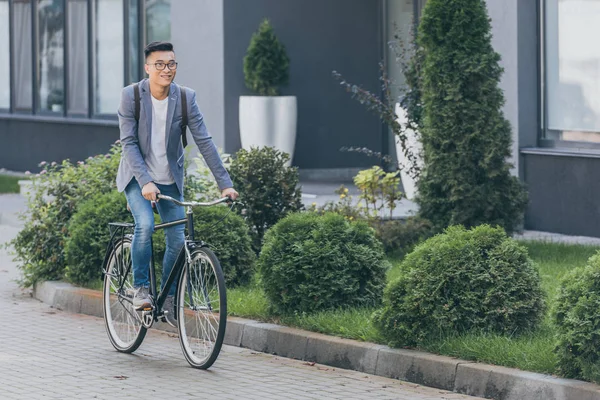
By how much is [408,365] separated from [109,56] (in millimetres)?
15221

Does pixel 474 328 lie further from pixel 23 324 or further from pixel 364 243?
pixel 23 324

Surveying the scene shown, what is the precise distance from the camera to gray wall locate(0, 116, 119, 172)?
21.4 m

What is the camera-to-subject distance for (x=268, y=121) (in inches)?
712

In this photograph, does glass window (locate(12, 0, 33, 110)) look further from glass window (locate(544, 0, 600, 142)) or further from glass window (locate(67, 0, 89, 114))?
glass window (locate(544, 0, 600, 142))

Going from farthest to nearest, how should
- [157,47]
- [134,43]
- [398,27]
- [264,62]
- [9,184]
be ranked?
[9,184] → [134,43] → [398,27] → [264,62] → [157,47]

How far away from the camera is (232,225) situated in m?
9.79

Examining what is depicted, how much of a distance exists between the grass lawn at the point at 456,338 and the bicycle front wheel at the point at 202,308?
2.56 ft

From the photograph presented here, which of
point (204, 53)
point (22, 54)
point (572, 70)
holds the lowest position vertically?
point (572, 70)

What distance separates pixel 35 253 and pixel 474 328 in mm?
4692

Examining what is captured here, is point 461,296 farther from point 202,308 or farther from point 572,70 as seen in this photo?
point 572,70

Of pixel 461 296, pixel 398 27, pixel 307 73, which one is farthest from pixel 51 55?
pixel 461 296

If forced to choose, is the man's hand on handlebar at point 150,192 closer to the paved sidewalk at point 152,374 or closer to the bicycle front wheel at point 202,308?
the bicycle front wheel at point 202,308

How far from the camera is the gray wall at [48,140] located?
21.4 metres

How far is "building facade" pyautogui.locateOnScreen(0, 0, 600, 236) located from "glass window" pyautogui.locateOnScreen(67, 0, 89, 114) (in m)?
0.03
